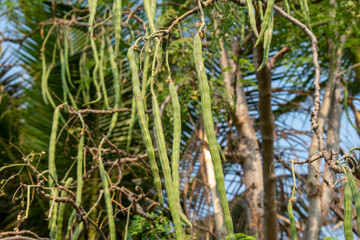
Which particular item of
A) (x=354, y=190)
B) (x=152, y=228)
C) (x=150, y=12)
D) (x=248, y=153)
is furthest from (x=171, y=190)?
(x=248, y=153)

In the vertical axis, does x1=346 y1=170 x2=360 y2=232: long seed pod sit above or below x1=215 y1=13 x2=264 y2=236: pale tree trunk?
below

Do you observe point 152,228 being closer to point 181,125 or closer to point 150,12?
point 181,125

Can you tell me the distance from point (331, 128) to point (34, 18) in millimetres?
3792

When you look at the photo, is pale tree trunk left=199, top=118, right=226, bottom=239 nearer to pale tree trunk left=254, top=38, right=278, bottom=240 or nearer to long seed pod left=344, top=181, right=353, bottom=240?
pale tree trunk left=254, top=38, right=278, bottom=240

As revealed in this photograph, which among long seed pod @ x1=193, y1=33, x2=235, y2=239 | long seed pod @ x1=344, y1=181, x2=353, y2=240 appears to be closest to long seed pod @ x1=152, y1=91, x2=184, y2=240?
long seed pod @ x1=193, y1=33, x2=235, y2=239

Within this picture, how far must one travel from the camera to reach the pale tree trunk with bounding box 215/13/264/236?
11.9ft

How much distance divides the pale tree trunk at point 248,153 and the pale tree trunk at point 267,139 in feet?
2.19

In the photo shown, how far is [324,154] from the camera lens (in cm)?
137

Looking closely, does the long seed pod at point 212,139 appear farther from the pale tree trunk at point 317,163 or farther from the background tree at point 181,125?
the pale tree trunk at point 317,163

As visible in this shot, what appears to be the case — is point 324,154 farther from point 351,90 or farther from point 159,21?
point 351,90

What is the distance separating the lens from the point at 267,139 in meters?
2.70

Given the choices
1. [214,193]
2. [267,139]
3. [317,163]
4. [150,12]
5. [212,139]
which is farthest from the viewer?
[214,193]

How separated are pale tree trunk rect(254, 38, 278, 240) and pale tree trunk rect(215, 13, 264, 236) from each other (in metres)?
0.67

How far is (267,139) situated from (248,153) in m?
1.32
